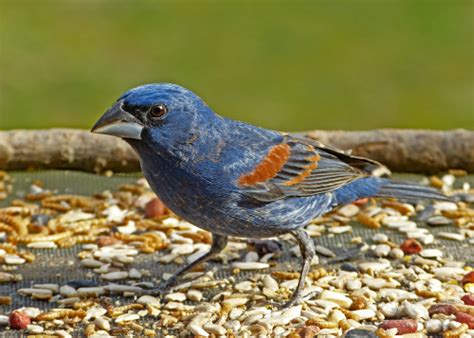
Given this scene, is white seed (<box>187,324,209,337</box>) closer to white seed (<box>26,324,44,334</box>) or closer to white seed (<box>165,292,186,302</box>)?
white seed (<box>165,292,186,302</box>)

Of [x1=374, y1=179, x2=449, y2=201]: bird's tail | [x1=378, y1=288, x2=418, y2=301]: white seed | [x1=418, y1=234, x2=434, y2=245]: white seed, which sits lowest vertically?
[x1=378, y1=288, x2=418, y2=301]: white seed

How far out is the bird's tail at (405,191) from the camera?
5.30 m

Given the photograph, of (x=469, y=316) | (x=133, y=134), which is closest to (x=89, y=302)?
(x=133, y=134)

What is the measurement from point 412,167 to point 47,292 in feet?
8.77

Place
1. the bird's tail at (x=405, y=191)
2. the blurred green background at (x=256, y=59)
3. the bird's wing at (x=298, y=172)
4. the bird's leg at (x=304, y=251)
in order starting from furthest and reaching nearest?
1. the blurred green background at (x=256, y=59)
2. the bird's tail at (x=405, y=191)
3. the bird's leg at (x=304, y=251)
4. the bird's wing at (x=298, y=172)

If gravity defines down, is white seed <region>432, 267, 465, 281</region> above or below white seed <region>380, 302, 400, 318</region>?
above

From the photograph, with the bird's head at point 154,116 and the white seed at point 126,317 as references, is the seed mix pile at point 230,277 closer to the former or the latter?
the white seed at point 126,317

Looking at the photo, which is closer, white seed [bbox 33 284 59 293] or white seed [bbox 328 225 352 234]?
white seed [bbox 33 284 59 293]

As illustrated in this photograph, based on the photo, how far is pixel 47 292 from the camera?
4918 millimetres

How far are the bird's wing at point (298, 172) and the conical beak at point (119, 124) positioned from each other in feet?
1.77

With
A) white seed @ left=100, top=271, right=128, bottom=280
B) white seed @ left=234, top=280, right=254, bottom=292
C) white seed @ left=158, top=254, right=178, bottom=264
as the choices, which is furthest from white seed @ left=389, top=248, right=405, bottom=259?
white seed @ left=100, top=271, right=128, bottom=280

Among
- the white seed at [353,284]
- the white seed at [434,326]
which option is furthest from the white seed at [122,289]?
the white seed at [434,326]

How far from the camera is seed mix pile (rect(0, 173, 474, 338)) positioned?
4.56m

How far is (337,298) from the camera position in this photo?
4.77 metres
